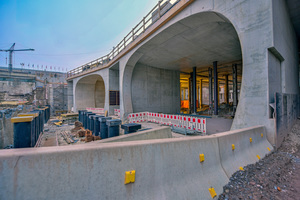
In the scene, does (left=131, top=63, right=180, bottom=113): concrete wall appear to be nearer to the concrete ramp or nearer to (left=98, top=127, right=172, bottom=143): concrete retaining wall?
(left=98, top=127, right=172, bottom=143): concrete retaining wall

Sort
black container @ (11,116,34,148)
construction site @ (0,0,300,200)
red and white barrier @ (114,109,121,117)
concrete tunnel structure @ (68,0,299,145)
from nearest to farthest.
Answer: construction site @ (0,0,300,200), black container @ (11,116,34,148), concrete tunnel structure @ (68,0,299,145), red and white barrier @ (114,109,121,117)

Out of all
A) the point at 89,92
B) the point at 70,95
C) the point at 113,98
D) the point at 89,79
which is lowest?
the point at 113,98

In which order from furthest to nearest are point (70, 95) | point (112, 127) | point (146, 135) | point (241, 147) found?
point (70, 95), point (112, 127), point (146, 135), point (241, 147)

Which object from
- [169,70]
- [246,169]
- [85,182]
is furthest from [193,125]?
[169,70]

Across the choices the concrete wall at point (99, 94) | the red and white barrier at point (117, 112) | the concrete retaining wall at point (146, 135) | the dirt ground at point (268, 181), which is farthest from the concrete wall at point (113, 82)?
the dirt ground at point (268, 181)

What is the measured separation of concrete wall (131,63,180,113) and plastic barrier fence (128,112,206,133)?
104 inches

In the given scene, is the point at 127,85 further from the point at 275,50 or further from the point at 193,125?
the point at 275,50

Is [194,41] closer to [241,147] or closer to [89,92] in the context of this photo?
[241,147]

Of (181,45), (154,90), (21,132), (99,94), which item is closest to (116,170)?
(21,132)

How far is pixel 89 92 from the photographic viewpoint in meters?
25.1

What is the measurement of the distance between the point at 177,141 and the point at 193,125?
22.1 feet

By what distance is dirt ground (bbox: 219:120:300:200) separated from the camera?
253 centimetres

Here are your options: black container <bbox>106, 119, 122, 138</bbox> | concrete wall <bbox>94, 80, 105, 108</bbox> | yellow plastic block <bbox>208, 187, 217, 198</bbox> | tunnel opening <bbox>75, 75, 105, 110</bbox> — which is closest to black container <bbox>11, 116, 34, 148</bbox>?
black container <bbox>106, 119, 122, 138</bbox>

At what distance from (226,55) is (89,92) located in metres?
23.9
